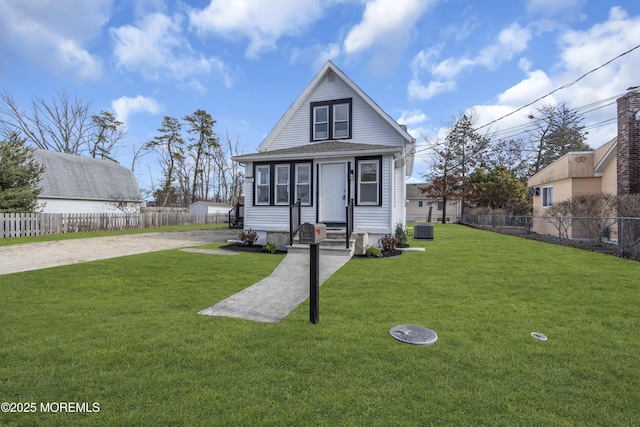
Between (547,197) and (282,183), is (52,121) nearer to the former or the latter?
(282,183)

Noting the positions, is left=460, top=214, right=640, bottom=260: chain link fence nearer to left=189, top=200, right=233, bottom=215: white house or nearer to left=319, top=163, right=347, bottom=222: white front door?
left=319, top=163, right=347, bottom=222: white front door

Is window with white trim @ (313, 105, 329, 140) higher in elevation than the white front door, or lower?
higher

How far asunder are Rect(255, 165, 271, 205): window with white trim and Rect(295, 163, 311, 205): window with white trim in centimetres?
127

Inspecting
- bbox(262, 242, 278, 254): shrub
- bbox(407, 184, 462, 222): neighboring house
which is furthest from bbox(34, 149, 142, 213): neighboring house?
bbox(407, 184, 462, 222): neighboring house

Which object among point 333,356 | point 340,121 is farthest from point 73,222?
point 333,356

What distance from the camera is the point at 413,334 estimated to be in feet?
12.0

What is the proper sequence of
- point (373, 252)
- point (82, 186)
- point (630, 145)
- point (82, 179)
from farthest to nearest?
point (82, 179)
point (82, 186)
point (630, 145)
point (373, 252)

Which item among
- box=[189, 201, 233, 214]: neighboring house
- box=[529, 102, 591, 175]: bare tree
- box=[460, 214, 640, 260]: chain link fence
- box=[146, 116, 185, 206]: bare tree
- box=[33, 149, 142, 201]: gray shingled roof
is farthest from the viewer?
box=[529, 102, 591, 175]: bare tree

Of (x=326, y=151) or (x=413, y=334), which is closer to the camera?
(x=413, y=334)

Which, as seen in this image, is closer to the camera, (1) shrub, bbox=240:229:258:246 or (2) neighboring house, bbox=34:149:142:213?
(1) shrub, bbox=240:229:258:246

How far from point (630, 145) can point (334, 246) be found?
12.2 meters

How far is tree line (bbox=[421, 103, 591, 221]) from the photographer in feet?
103

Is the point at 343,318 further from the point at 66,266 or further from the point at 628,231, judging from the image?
the point at 628,231

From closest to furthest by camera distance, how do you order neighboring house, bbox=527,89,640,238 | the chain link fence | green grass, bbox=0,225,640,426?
green grass, bbox=0,225,640,426
the chain link fence
neighboring house, bbox=527,89,640,238
